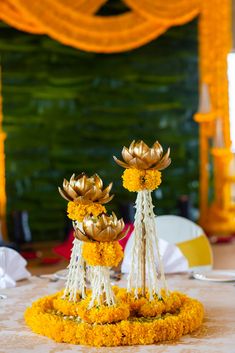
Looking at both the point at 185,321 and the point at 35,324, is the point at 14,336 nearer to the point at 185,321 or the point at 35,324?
the point at 35,324

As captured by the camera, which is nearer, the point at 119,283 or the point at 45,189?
the point at 119,283

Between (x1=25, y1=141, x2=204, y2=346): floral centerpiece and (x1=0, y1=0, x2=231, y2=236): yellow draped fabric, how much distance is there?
466 cm

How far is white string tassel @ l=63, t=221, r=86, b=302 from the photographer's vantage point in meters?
2.03

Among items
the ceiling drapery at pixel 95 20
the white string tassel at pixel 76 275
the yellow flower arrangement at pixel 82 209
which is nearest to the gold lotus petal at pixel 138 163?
the yellow flower arrangement at pixel 82 209

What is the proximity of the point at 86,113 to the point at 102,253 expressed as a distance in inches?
216

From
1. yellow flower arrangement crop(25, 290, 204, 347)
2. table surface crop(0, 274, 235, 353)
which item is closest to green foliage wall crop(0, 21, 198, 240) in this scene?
table surface crop(0, 274, 235, 353)

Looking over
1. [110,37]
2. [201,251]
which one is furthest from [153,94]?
[201,251]

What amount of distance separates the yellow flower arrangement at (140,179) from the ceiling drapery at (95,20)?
15.3 ft

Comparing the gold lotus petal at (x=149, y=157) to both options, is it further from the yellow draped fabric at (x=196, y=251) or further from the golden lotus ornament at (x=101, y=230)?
the yellow draped fabric at (x=196, y=251)

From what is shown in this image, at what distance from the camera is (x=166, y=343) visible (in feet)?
5.96

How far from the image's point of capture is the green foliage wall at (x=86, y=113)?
6980 millimetres

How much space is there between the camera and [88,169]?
7.28 m

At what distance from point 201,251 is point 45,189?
4.22 m

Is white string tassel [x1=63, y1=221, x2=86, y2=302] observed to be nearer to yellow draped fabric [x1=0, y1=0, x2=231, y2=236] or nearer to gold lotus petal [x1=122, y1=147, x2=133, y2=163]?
gold lotus petal [x1=122, y1=147, x2=133, y2=163]
